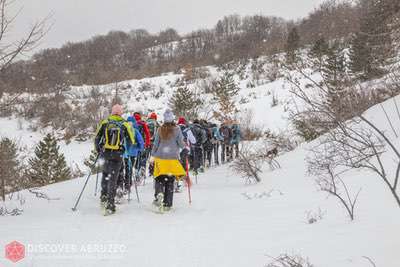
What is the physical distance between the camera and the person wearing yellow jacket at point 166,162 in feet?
19.6

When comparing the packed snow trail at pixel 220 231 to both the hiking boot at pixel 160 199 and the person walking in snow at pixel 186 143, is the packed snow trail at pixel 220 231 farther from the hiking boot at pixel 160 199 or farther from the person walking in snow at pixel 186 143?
the person walking in snow at pixel 186 143

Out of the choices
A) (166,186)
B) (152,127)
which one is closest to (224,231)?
(166,186)

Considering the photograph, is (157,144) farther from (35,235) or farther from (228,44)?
(228,44)

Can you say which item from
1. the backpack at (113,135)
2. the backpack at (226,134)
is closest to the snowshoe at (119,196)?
the backpack at (113,135)

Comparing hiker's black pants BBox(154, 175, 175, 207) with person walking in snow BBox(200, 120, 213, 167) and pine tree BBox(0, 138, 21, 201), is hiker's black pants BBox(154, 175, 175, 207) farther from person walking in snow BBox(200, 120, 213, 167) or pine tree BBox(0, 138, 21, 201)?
person walking in snow BBox(200, 120, 213, 167)

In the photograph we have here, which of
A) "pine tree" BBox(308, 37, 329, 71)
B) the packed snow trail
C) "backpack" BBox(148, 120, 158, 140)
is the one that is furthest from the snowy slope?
Result: "backpack" BBox(148, 120, 158, 140)

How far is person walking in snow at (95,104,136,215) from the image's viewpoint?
5.79 meters

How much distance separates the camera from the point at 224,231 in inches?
169

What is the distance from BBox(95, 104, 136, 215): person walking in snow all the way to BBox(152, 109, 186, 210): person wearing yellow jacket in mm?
533

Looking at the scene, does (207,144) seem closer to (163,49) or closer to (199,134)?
(199,134)

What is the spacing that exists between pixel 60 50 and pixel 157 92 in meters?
30.5

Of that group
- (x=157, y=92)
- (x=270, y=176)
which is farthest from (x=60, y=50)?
(x=270, y=176)
